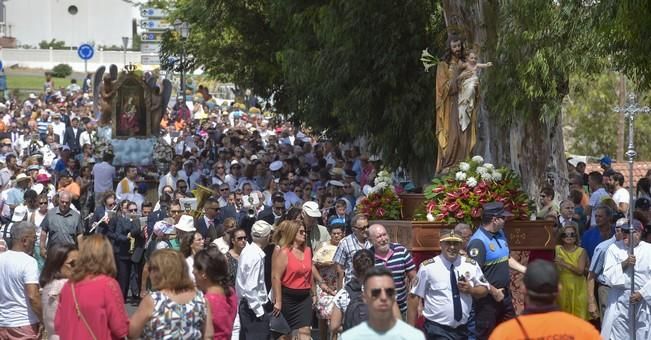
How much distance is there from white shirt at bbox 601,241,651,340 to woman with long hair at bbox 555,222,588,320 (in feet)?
1.36

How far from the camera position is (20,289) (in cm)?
1308

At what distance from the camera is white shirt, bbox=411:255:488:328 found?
43.4ft

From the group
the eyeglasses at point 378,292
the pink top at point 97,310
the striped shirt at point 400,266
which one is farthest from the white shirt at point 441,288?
the eyeglasses at point 378,292

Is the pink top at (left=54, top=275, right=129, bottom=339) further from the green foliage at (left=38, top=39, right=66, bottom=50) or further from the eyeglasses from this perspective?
the green foliage at (left=38, top=39, right=66, bottom=50)

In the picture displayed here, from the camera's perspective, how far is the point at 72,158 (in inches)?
1372

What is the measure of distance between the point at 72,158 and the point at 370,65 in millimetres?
8486

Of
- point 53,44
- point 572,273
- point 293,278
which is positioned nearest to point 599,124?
point 572,273

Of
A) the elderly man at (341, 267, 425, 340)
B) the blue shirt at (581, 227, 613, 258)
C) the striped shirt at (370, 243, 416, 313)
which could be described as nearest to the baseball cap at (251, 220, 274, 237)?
the striped shirt at (370, 243, 416, 313)

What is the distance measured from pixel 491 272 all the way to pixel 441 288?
1.14 meters

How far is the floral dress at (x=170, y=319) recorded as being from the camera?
10445 mm

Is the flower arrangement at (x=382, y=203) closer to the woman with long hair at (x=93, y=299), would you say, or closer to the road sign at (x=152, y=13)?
the woman with long hair at (x=93, y=299)

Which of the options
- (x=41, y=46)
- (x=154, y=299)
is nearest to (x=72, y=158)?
(x=154, y=299)

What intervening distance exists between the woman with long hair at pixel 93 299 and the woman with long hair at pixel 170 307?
0.18 metres

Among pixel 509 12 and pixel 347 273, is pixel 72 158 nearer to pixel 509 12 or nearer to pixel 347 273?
pixel 509 12
